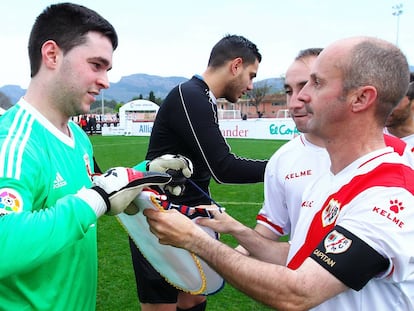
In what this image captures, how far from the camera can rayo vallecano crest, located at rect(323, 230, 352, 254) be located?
1.41m

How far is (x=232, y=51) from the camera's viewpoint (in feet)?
10.8

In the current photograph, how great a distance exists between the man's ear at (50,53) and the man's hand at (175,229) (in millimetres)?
813

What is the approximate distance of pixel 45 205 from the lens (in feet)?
5.57

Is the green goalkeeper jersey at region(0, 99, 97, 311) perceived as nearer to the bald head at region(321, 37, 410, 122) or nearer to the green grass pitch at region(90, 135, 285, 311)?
the bald head at region(321, 37, 410, 122)

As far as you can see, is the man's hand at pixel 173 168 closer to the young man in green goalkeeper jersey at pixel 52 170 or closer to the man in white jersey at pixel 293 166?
the young man in green goalkeeper jersey at pixel 52 170

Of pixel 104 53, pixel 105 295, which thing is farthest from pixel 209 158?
pixel 105 295

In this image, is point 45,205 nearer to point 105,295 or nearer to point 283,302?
point 283,302

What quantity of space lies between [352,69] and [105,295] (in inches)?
148

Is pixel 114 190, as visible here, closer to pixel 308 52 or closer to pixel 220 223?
pixel 220 223

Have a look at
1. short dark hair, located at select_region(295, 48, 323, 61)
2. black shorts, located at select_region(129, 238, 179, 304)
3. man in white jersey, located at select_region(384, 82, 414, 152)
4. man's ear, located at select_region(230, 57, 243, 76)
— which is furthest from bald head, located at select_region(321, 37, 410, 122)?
man in white jersey, located at select_region(384, 82, 414, 152)

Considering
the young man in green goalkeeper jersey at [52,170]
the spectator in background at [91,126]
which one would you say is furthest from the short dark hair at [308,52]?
the spectator in background at [91,126]

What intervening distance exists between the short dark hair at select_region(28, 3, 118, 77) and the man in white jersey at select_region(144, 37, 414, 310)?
871 millimetres

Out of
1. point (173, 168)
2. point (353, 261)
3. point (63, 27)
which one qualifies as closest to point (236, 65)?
point (173, 168)

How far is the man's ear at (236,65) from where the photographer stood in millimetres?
3289
